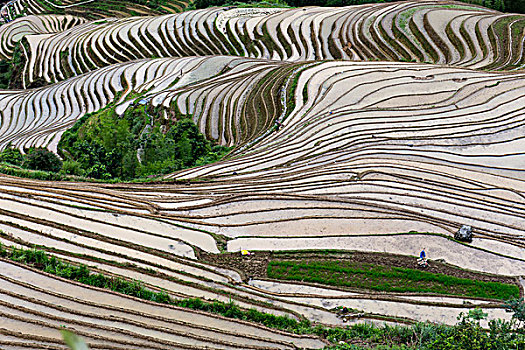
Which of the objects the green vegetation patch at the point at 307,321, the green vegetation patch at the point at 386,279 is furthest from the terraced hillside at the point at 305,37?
the green vegetation patch at the point at 307,321

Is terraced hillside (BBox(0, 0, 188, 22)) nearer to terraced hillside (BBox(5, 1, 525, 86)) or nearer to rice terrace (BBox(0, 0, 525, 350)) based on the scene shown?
terraced hillside (BBox(5, 1, 525, 86))

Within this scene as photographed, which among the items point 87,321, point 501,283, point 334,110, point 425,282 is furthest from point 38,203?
point 334,110

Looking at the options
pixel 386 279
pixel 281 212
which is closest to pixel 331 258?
pixel 386 279

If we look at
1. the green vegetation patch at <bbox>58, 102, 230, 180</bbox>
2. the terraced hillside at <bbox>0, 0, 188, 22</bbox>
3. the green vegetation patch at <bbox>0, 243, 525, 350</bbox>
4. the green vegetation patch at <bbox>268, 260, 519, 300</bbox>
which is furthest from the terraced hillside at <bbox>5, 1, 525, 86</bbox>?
the green vegetation patch at <bbox>0, 243, 525, 350</bbox>

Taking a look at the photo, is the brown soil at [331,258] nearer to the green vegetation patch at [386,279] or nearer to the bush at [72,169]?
the green vegetation patch at [386,279]

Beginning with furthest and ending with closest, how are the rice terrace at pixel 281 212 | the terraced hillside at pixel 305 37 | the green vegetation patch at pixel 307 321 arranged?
the terraced hillside at pixel 305 37 < the rice terrace at pixel 281 212 < the green vegetation patch at pixel 307 321

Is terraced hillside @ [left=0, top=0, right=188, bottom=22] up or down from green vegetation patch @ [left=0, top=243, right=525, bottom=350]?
up
